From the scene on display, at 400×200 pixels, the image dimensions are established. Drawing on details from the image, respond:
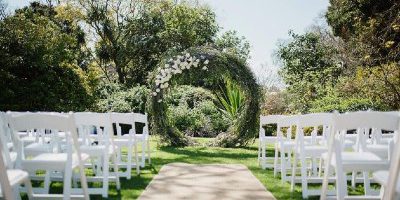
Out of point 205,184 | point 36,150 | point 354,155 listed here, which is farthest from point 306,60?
point 36,150

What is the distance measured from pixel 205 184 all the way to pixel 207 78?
19.5 feet

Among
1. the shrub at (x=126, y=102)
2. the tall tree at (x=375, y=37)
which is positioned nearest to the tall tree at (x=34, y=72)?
the shrub at (x=126, y=102)

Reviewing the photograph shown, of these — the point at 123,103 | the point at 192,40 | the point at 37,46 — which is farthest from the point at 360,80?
the point at 192,40

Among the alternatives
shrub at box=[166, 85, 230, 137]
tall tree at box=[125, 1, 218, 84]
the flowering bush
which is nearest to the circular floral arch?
the flowering bush

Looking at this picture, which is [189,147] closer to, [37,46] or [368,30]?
[37,46]

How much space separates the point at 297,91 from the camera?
17969mm

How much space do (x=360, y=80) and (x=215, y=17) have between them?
15.0 meters

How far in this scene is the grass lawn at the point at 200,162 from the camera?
5.52m

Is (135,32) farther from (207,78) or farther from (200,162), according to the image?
(200,162)

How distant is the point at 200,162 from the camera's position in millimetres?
8422

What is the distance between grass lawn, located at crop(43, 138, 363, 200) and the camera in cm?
552

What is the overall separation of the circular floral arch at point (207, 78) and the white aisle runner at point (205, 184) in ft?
11.3

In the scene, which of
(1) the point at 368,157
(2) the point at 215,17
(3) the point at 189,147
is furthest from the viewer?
(2) the point at 215,17

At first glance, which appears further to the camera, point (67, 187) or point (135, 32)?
point (135, 32)
